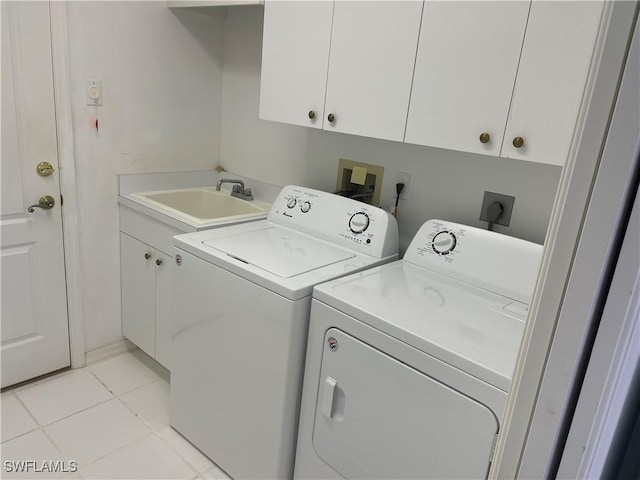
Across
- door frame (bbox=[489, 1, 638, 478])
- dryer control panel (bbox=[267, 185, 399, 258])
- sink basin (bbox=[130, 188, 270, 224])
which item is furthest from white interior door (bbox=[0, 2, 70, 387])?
door frame (bbox=[489, 1, 638, 478])

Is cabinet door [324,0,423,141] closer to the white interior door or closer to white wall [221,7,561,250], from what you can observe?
white wall [221,7,561,250]

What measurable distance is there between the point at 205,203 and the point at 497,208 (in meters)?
1.62

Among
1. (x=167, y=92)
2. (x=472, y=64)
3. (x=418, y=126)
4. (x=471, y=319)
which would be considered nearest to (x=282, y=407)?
(x=471, y=319)

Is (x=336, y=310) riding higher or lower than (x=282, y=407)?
higher

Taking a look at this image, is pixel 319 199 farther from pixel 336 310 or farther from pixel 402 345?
pixel 402 345

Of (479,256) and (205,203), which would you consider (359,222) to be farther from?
(205,203)

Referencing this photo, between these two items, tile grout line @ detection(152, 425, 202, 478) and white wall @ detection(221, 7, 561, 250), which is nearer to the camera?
white wall @ detection(221, 7, 561, 250)

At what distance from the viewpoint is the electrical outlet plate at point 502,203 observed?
1657 mm

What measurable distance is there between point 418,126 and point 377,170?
21.4 inches

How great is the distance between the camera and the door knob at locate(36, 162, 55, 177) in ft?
6.75

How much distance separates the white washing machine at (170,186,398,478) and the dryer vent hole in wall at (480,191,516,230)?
36 centimetres

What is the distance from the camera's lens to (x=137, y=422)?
211cm

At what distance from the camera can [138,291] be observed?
7.84 ft

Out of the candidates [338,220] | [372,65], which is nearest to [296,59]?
[372,65]
